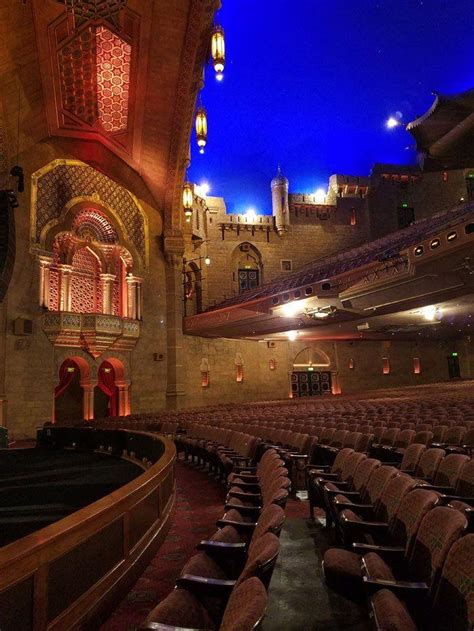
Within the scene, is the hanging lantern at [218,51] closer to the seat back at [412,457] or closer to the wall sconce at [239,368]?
the seat back at [412,457]

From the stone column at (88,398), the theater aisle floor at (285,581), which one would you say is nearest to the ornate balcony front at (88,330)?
the stone column at (88,398)

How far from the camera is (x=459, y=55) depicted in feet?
138

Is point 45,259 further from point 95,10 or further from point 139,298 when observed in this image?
point 95,10

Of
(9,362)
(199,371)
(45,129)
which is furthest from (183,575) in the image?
(199,371)

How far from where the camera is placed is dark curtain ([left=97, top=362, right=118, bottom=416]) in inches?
663

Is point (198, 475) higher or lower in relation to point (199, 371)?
lower

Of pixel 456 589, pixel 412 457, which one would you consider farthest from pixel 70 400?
pixel 456 589

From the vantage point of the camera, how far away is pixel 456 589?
1768mm

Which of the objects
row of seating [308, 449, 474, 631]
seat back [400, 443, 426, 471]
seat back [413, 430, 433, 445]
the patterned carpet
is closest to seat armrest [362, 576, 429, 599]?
row of seating [308, 449, 474, 631]

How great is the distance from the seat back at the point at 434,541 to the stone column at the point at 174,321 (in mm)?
15087

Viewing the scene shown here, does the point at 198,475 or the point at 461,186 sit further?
the point at 461,186

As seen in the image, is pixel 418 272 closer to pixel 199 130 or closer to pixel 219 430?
pixel 199 130

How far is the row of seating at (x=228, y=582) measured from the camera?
4.88ft

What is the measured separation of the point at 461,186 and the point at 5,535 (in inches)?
1241
